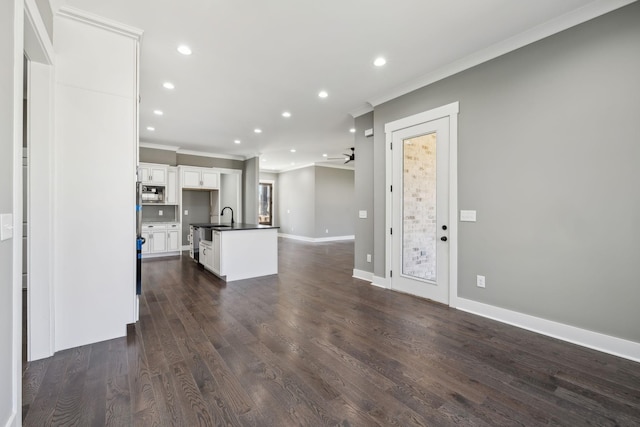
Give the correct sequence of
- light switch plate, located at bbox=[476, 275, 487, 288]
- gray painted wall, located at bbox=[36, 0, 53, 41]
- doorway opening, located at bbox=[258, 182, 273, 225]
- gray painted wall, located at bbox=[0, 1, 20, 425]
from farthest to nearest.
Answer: doorway opening, located at bbox=[258, 182, 273, 225]
light switch plate, located at bbox=[476, 275, 487, 288]
gray painted wall, located at bbox=[36, 0, 53, 41]
gray painted wall, located at bbox=[0, 1, 20, 425]

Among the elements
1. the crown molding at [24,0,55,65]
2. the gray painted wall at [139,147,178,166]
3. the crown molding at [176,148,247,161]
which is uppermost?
the crown molding at [176,148,247,161]

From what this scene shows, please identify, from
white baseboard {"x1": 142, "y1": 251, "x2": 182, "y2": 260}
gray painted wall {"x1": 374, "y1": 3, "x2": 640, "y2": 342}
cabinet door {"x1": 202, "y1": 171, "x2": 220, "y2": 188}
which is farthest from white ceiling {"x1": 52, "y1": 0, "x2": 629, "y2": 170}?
white baseboard {"x1": 142, "y1": 251, "x2": 182, "y2": 260}

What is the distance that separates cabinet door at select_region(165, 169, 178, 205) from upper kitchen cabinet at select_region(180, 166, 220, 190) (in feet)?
0.60

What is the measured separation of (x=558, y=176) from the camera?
2.66 m

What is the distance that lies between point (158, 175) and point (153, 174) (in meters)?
0.11

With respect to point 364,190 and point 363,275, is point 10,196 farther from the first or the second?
point 363,275

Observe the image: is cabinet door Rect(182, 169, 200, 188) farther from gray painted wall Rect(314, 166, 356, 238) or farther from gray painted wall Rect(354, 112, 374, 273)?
gray painted wall Rect(354, 112, 374, 273)

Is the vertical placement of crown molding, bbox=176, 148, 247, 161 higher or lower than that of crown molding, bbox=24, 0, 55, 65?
higher

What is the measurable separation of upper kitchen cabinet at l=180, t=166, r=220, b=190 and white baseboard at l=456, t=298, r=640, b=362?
7015mm

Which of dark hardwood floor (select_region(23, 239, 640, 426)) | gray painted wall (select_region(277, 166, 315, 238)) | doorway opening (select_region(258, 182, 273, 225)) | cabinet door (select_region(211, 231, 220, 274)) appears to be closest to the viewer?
dark hardwood floor (select_region(23, 239, 640, 426))

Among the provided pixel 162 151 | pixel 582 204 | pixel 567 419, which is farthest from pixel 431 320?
pixel 162 151

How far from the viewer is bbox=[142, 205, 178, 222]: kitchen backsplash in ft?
24.3

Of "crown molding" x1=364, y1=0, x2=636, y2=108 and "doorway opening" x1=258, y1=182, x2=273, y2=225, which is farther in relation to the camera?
"doorway opening" x1=258, y1=182, x2=273, y2=225

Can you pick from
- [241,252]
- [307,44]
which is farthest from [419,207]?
[241,252]
